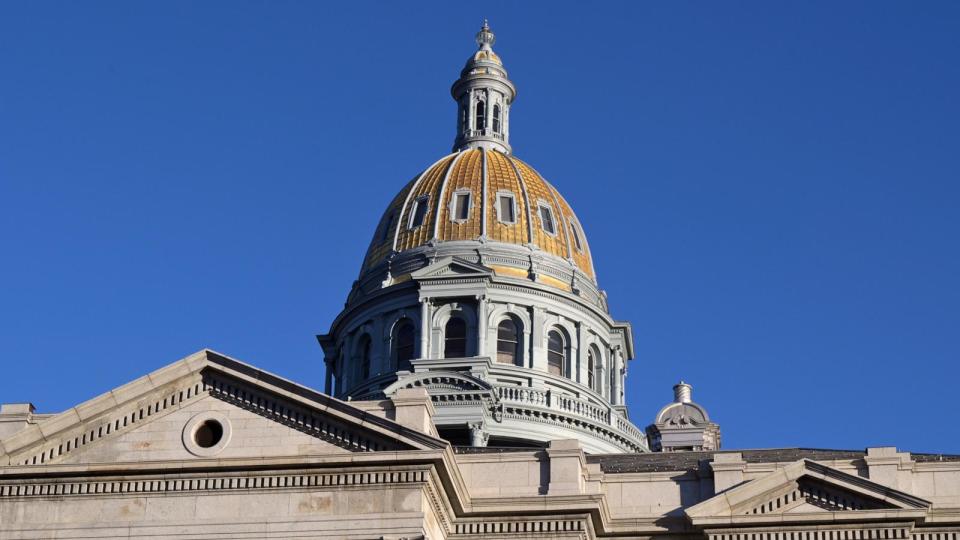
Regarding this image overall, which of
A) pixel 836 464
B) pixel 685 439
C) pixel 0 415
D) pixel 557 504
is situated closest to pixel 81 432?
pixel 0 415

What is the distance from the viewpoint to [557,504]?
5175 cm

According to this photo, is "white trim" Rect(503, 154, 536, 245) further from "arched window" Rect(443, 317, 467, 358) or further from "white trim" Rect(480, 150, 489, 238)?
"arched window" Rect(443, 317, 467, 358)

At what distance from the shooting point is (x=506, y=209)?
89812mm

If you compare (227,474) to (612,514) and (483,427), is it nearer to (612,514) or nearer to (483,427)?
(612,514)

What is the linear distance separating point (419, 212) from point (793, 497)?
40.4 m

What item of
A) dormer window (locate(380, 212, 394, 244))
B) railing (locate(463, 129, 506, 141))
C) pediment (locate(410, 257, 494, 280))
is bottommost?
pediment (locate(410, 257, 494, 280))

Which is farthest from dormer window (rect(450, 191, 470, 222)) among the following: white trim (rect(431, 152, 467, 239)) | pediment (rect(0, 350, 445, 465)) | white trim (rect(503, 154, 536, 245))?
pediment (rect(0, 350, 445, 465))

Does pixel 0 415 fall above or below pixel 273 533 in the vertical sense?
above

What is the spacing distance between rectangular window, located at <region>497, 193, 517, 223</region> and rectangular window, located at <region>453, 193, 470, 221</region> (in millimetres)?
1362

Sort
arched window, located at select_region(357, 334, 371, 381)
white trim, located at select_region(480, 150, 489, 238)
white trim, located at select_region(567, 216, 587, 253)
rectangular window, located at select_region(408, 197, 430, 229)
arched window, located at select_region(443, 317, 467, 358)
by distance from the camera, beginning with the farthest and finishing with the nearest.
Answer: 1. white trim, located at select_region(567, 216, 587, 253)
2. rectangular window, located at select_region(408, 197, 430, 229)
3. white trim, located at select_region(480, 150, 489, 238)
4. arched window, located at select_region(357, 334, 371, 381)
5. arched window, located at select_region(443, 317, 467, 358)

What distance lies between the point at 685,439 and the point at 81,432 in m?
30.5

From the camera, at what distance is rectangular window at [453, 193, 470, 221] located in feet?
293

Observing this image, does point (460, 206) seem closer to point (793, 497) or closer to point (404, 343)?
point (404, 343)

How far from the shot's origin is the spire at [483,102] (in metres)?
97.2
